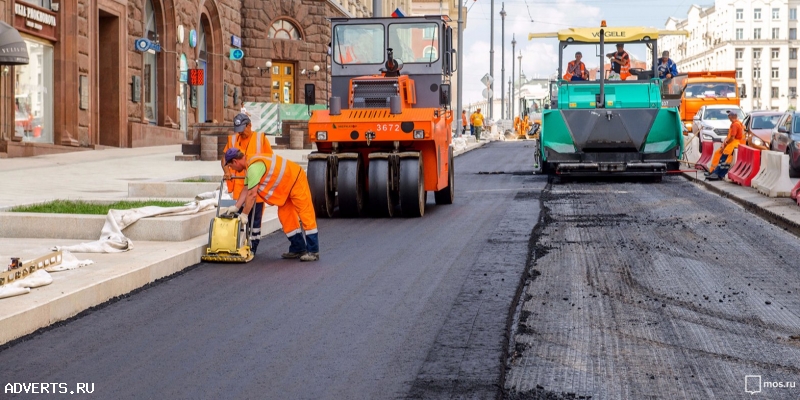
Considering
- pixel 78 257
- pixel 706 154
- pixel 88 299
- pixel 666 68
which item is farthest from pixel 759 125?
pixel 88 299

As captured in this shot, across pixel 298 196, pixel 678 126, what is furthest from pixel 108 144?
pixel 298 196

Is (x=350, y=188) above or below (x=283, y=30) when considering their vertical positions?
below

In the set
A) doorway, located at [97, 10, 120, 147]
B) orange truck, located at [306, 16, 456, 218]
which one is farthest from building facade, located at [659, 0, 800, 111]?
orange truck, located at [306, 16, 456, 218]

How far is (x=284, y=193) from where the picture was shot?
1058 cm

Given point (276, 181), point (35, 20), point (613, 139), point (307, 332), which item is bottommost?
point (307, 332)

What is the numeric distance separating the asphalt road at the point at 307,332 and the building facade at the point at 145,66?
687 inches

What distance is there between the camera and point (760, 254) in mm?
10867

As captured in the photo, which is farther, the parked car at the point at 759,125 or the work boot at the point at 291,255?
the parked car at the point at 759,125

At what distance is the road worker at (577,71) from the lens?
73.5 ft

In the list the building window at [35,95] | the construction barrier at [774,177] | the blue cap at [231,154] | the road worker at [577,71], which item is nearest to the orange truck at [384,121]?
the blue cap at [231,154]

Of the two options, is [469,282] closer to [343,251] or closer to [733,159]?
[343,251]

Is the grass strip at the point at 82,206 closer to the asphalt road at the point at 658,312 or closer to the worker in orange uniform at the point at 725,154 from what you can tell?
the asphalt road at the point at 658,312

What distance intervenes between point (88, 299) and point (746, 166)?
48.9ft

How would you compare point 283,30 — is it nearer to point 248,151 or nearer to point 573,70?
point 573,70
